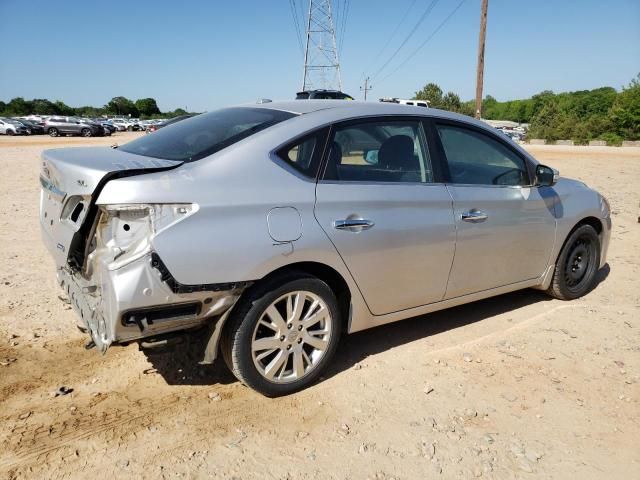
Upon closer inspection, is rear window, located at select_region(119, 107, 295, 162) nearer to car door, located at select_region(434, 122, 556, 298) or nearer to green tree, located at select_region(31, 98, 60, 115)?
car door, located at select_region(434, 122, 556, 298)

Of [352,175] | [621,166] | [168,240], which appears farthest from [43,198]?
[621,166]

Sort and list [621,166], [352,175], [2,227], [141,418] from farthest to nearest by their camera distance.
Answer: [621,166]
[2,227]
[352,175]
[141,418]

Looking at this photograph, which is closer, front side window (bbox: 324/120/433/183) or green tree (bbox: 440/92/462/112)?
front side window (bbox: 324/120/433/183)

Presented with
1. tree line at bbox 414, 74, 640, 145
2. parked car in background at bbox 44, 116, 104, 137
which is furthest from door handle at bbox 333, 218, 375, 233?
parked car in background at bbox 44, 116, 104, 137

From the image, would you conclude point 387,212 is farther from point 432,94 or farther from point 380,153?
point 432,94

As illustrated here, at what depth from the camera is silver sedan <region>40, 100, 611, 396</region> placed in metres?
2.59

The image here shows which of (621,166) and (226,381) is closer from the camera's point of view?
(226,381)

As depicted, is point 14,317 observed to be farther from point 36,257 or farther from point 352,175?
point 352,175

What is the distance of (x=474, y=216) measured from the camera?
12.2 ft

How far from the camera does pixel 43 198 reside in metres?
3.44

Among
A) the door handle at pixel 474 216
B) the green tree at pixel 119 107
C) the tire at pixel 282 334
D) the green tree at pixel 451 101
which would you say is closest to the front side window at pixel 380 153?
the door handle at pixel 474 216

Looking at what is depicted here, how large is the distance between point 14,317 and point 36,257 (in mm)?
1686

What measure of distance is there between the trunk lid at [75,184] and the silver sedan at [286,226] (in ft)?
0.04

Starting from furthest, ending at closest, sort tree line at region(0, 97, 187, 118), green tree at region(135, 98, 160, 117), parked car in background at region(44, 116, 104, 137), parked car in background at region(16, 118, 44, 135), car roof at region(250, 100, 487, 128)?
green tree at region(135, 98, 160, 117) → tree line at region(0, 97, 187, 118) → parked car in background at region(16, 118, 44, 135) → parked car in background at region(44, 116, 104, 137) → car roof at region(250, 100, 487, 128)
